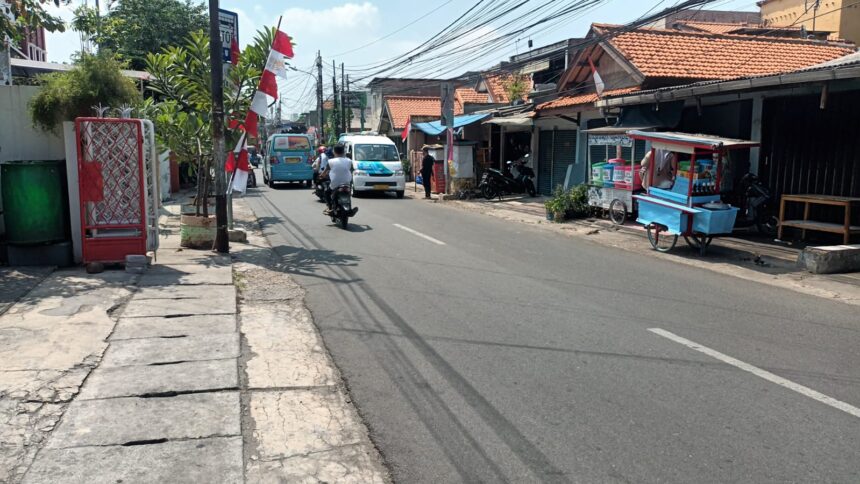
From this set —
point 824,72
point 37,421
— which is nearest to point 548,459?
point 37,421

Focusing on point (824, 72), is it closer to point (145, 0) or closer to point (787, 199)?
point (787, 199)

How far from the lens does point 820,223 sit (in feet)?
36.3

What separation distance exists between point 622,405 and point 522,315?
2.44 metres

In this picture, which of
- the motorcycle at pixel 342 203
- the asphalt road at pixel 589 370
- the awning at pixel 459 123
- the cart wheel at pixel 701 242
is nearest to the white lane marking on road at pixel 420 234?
the motorcycle at pixel 342 203

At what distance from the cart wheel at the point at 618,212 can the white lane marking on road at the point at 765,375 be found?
850 centimetres

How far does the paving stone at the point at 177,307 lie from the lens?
6684mm

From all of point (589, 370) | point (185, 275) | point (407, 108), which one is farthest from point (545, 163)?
point (407, 108)

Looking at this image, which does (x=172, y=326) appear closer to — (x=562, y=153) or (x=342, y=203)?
(x=342, y=203)

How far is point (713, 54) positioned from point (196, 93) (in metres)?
13.4

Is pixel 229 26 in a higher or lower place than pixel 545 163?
higher

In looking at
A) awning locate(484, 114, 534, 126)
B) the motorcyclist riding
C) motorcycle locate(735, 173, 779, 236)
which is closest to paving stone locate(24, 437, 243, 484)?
the motorcyclist riding

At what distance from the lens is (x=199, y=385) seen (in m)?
4.80

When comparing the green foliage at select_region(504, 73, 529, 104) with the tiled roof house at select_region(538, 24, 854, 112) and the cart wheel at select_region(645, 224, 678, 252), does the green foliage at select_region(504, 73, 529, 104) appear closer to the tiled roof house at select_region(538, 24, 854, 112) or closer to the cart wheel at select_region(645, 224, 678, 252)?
the tiled roof house at select_region(538, 24, 854, 112)

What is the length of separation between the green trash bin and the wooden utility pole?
7.14 feet
